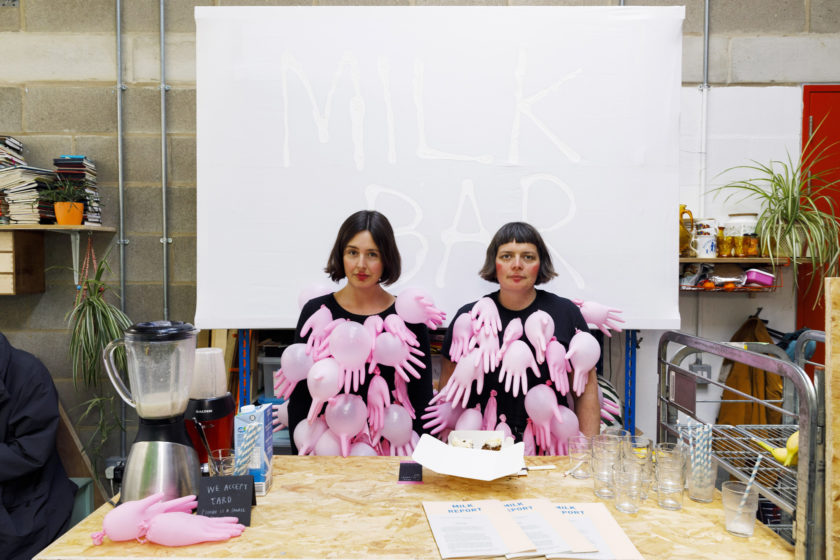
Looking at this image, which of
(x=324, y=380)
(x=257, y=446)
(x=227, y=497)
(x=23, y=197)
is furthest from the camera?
(x=23, y=197)

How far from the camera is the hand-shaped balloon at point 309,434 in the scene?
1.98m

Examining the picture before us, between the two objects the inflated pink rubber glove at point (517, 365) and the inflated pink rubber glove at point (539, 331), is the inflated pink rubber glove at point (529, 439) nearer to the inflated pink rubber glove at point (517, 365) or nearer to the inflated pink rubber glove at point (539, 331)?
the inflated pink rubber glove at point (517, 365)

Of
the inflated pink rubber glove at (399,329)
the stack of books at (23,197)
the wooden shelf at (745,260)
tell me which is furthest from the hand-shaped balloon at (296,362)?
the wooden shelf at (745,260)

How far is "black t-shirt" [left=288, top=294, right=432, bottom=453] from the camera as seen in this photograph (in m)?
2.08

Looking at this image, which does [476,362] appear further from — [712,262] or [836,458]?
[712,262]

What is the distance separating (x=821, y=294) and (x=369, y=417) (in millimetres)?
2460

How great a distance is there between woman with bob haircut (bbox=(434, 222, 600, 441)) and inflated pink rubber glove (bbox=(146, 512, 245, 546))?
108 cm

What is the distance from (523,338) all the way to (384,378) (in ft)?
1.88

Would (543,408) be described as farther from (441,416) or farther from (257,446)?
(257,446)

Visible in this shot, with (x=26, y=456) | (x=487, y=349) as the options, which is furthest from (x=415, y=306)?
(x=26, y=456)

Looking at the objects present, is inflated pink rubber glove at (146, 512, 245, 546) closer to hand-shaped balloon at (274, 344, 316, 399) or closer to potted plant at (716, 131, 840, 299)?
hand-shaped balloon at (274, 344, 316, 399)

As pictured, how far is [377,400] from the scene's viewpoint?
2014 millimetres

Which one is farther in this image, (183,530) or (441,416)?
(441,416)

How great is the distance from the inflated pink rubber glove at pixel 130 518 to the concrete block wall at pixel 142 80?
6.21 ft
